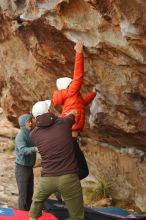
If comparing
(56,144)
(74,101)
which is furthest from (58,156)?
(74,101)

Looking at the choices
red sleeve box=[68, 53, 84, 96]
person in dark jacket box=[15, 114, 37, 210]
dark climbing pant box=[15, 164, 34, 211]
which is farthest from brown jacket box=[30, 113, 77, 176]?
dark climbing pant box=[15, 164, 34, 211]

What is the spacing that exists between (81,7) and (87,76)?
5.72 feet

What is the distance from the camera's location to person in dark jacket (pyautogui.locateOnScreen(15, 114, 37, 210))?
815cm

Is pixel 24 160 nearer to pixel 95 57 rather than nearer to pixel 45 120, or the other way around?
pixel 45 120

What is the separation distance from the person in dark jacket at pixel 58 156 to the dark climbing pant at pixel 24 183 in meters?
1.87

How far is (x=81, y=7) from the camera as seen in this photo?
6.55m

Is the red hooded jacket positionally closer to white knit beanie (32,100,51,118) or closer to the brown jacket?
white knit beanie (32,100,51,118)

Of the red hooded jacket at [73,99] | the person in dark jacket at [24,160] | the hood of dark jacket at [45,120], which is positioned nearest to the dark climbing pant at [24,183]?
the person in dark jacket at [24,160]

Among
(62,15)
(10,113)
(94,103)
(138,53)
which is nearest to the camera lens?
(138,53)

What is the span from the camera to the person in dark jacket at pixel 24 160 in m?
8.15

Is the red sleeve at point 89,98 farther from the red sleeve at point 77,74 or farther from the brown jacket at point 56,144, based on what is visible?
the brown jacket at point 56,144

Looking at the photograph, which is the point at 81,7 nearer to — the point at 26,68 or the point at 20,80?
the point at 26,68

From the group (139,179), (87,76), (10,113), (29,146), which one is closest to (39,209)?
(29,146)

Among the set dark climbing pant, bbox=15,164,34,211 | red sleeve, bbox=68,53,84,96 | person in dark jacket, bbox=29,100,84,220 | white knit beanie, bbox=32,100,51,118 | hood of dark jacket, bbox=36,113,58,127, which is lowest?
dark climbing pant, bbox=15,164,34,211
